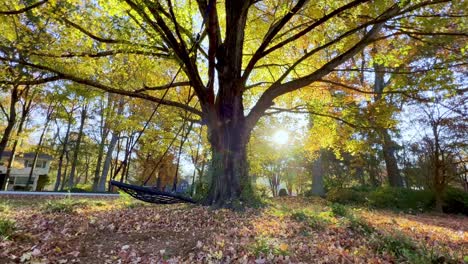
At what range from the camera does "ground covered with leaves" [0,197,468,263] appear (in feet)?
10.3

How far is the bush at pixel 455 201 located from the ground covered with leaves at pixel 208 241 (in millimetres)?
8892

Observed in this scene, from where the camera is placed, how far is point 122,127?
48.3 ft

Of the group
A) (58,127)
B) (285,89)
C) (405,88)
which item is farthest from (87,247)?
(58,127)

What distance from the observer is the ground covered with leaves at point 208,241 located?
313 cm

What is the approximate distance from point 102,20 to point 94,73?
62.7 inches

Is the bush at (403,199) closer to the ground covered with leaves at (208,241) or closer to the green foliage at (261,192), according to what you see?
the green foliage at (261,192)

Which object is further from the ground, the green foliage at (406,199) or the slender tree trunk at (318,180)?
the slender tree trunk at (318,180)

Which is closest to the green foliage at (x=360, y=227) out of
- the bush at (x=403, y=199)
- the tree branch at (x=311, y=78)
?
the tree branch at (x=311, y=78)

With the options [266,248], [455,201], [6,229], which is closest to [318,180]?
[455,201]

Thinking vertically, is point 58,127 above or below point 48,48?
above

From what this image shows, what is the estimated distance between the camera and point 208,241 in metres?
3.65

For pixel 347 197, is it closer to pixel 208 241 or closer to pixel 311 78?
pixel 311 78

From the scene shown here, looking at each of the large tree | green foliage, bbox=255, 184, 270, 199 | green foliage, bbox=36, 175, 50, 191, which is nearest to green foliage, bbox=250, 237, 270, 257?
the large tree

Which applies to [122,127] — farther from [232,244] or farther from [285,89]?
[232,244]
